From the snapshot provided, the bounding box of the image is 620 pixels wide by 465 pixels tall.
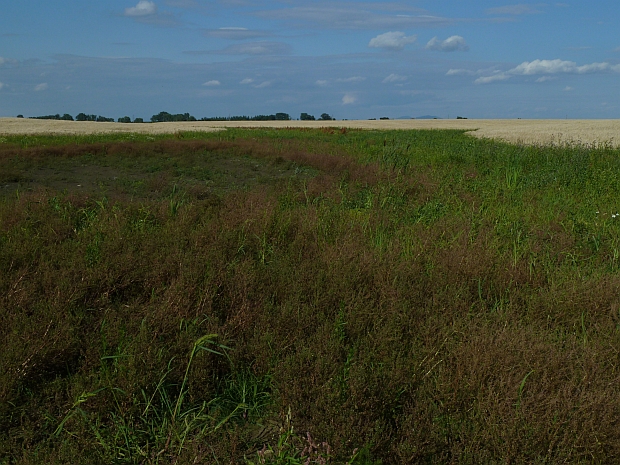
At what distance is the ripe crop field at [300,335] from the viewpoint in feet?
8.84

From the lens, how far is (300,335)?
356 cm

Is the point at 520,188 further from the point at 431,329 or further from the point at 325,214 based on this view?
the point at 431,329

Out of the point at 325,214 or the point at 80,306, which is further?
the point at 325,214

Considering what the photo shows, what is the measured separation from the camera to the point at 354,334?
3.65 metres

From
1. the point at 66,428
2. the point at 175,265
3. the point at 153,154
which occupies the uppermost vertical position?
the point at 153,154

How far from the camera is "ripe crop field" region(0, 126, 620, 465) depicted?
2693 mm

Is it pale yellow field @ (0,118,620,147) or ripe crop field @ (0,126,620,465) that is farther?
pale yellow field @ (0,118,620,147)

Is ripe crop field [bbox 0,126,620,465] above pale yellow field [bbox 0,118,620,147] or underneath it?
underneath

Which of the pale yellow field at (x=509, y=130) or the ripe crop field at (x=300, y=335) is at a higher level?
the pale yellow field at (x=509, y=130)

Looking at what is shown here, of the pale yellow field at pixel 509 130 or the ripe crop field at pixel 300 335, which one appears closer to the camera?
the ripe crop field at pixel 300 335

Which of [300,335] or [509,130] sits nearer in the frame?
[300,335]

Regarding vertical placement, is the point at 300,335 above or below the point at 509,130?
below

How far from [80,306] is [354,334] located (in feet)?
6.43

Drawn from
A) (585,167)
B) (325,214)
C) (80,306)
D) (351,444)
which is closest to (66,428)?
(80,306)
